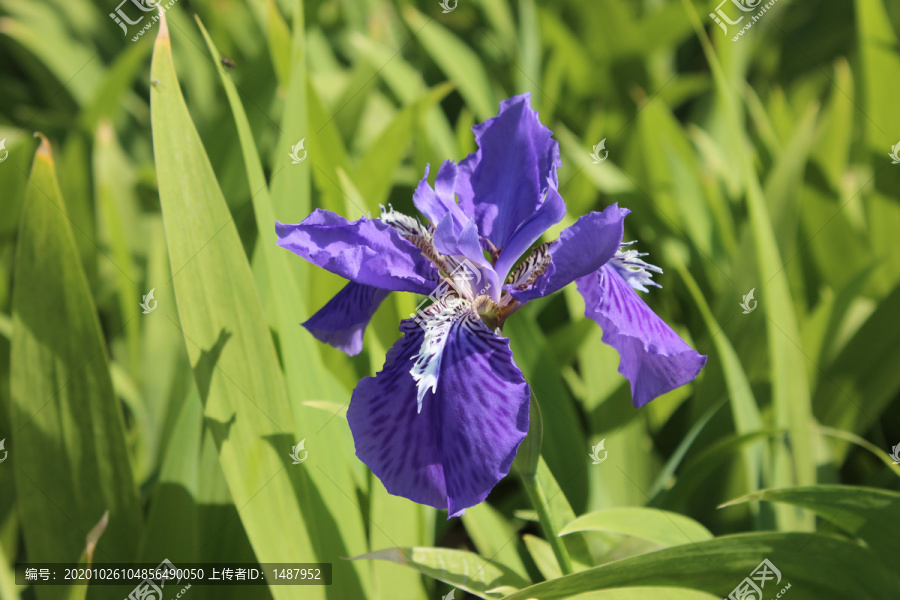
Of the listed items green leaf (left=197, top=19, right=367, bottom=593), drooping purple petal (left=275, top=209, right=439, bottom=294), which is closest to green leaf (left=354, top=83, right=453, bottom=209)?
green leaf (left=197, top=19, right=367, bottom=593)

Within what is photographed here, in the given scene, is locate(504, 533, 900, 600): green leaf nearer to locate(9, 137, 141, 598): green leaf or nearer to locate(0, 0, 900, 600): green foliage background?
locate(0, 0, 900, 600): green foliage background

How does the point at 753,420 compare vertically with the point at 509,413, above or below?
below

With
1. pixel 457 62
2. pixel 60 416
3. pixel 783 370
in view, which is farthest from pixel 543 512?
pixel 457 62

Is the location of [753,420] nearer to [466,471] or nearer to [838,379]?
[838,379]

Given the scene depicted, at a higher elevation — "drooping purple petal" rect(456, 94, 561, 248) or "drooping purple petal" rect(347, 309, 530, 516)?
"drooping purple petal" rect(456, 94, 561, 248)

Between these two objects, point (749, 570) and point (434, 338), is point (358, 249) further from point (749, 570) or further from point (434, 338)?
point (749, 570)

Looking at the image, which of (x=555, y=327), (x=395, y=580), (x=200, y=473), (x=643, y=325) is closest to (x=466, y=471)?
(x=643, y=325)

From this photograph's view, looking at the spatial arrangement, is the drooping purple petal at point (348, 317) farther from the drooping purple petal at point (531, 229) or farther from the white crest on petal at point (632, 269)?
the white crest on petal at point (632, 269)
